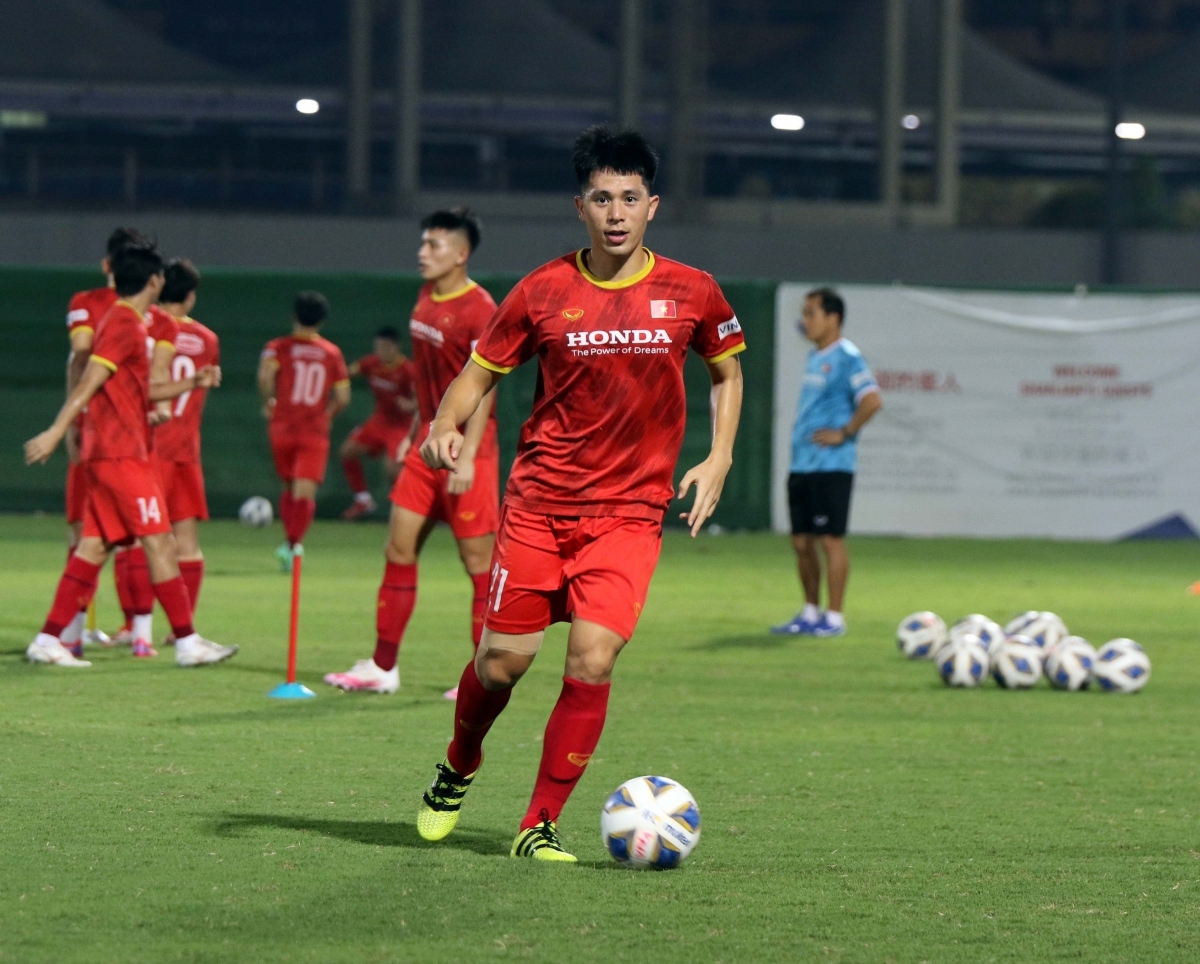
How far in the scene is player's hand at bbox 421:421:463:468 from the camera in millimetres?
5484

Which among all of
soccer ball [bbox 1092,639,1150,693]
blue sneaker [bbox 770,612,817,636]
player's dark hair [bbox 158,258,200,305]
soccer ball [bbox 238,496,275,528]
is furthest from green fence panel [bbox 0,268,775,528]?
soccer ball [bbox 1092,639,1150,693]

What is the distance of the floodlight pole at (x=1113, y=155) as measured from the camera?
26.9 m

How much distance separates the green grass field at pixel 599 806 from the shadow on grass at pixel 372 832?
0.6 inches

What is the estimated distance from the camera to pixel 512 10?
33.4m

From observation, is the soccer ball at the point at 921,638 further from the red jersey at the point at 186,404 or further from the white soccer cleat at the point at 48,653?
the white soccer cleat at the point at 48,653

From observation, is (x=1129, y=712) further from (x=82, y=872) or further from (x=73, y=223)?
(x=73, y=223)

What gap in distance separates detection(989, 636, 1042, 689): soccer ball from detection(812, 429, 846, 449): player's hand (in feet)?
8.51

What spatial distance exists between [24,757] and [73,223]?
2171 cm

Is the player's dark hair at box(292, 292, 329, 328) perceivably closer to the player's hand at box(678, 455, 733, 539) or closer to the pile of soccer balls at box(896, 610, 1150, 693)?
the pile of soccer balls at box(896, 610, 1150, 693)

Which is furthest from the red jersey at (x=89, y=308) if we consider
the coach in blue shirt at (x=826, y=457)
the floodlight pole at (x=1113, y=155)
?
the floodlight pole at (x=1113, y=155)

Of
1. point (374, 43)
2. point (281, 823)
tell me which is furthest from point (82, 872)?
point (374, 43)

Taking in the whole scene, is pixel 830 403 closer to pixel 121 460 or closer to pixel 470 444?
pixel 121 460

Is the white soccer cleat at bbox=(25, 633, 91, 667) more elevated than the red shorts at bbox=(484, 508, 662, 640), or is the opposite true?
the red shorts at bbox=(484, 508, 662, 640)

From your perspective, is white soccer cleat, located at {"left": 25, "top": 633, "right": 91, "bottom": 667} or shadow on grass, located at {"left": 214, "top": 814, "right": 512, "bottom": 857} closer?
shadow on grass, located at {"left": 214, "top": 814, "right": 512, "bottom": 857}
